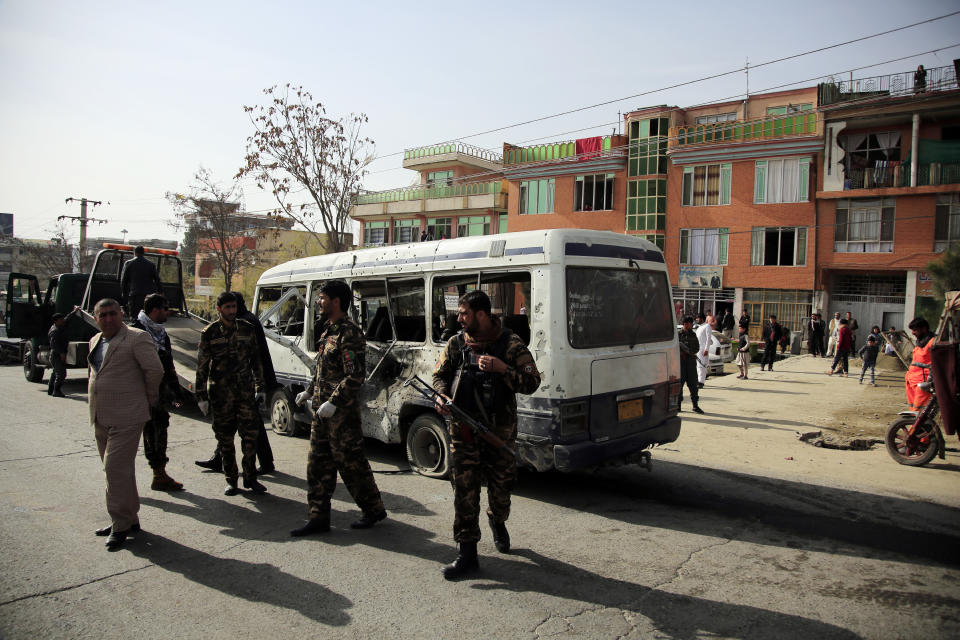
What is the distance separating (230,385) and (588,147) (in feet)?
98.4

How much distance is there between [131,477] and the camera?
4488mm

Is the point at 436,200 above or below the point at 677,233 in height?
above

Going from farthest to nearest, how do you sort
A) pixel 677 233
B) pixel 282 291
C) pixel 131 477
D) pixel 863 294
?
pixel 677 233 → pixel 863 294 → pixel 282 291 → pixel 131 477

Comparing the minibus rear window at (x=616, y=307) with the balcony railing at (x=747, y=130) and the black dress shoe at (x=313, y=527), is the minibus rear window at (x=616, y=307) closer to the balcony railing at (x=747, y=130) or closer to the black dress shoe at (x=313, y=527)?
the black dress shoe at (x=313, y=527)

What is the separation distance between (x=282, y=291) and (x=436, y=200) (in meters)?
36.1

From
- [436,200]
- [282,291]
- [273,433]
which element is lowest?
[273,433]

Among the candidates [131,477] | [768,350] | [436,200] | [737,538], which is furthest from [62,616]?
[436,200]

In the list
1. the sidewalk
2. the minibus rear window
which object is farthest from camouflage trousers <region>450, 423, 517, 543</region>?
the sidewalk

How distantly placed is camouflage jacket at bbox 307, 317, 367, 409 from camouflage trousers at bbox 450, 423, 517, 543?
3.14ft

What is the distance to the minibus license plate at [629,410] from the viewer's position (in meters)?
5.40

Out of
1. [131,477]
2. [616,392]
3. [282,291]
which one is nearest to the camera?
[131,477]

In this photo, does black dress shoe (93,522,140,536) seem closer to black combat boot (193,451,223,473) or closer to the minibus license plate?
black combat boot (193,451,223,473)

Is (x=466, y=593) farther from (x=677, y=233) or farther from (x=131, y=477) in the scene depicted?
(x=677, y=233)

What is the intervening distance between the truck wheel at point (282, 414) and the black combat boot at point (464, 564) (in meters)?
4.80
